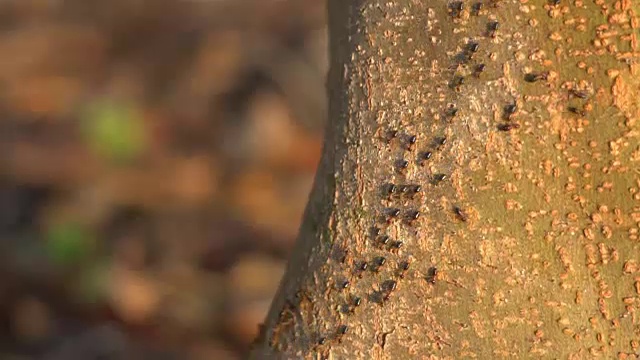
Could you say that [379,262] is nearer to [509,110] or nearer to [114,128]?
[509,110]

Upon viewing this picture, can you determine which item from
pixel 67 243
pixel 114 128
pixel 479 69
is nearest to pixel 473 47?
pixel 479 69

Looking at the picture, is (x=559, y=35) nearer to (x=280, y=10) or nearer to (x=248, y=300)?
(x=248, y=300)

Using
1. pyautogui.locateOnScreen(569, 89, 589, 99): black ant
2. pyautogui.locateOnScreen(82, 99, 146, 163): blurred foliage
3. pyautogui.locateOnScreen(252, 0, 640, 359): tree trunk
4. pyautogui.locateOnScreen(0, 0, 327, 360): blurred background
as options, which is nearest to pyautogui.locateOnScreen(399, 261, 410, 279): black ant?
pyautogui.locateOnScreen(252, 0, 640, 359): tree trunk

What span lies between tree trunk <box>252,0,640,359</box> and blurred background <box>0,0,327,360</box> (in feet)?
6.15

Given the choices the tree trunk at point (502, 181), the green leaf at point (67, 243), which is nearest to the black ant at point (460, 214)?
the tree trunk at point (502, 181)

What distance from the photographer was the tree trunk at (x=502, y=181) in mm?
884

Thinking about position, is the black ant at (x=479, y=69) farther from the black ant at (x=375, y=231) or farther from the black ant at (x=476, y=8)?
the black ant at (x=375, y=231)

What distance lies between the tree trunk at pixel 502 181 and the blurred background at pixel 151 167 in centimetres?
187

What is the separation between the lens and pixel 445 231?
3.02ft

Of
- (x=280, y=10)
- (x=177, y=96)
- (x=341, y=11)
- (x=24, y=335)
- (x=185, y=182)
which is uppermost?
(x=280, y=10)

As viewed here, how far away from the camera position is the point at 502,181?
2.96 feet

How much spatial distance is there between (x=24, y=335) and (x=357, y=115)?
7.17ft

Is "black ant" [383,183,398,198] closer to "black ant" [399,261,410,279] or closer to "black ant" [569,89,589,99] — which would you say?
"black ant" [399,261,410,279]

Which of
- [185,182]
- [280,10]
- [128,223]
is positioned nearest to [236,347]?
[128,223]
